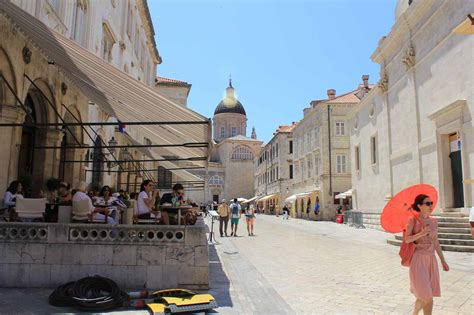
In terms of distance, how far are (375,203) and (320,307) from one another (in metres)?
17.8

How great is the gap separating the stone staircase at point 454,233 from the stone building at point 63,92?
7.91m

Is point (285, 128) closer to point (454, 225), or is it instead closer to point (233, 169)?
point (233, 169)

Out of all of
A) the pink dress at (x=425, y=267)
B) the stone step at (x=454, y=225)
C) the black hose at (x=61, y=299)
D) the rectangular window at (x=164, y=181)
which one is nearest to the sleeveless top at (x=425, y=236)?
the pink dress at (x=425, y=267)

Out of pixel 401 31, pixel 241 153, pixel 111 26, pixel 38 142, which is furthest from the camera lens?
pixel 241 153

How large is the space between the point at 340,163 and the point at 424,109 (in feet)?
62.9

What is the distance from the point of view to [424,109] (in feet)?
52.6

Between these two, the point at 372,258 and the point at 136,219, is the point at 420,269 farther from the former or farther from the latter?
the point at 372,258

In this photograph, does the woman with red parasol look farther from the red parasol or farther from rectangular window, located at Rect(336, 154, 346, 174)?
rectangular window, located at Rect(336, 154, 346, 174)

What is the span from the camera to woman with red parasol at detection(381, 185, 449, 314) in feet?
13.8

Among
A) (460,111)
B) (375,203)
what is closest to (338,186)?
(375,203)

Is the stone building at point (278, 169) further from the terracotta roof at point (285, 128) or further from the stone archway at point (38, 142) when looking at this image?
the stone archway at point (38, 142)

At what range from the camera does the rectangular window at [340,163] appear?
34.9 meters

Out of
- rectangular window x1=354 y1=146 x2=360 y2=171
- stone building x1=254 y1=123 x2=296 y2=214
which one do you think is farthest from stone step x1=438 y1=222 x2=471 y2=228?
stone building x1=254 y1=123 x2=296 y2=214

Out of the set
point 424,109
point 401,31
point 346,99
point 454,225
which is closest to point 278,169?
point 346,99
